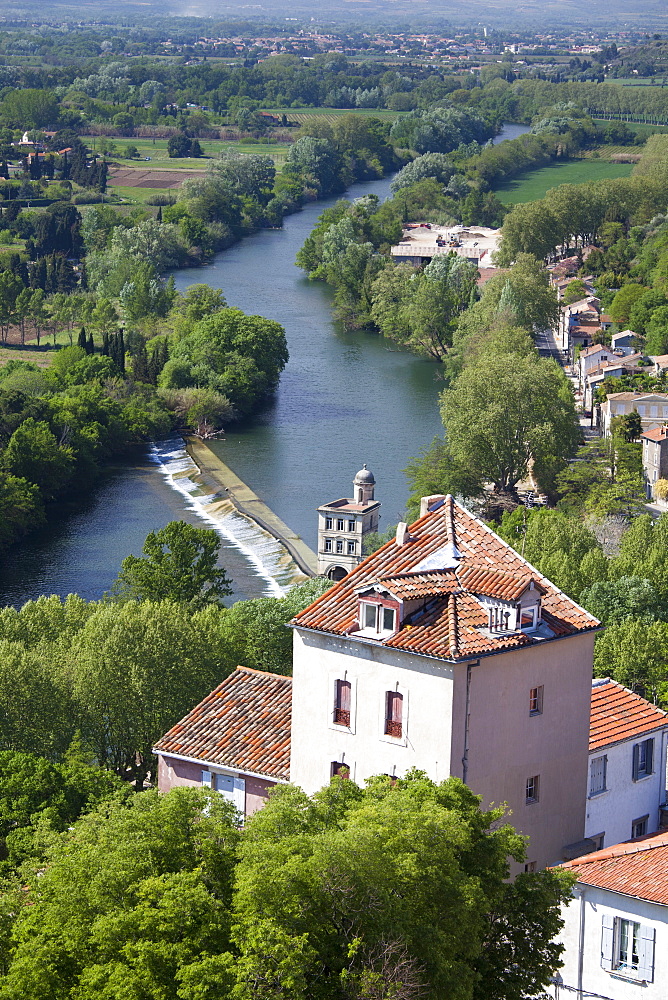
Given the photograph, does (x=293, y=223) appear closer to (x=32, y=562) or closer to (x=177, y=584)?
(x=32, y=562)

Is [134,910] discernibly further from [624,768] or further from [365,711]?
[624,768]

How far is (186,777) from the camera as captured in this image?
28469mm

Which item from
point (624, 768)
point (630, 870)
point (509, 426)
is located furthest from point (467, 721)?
point (509, 426)

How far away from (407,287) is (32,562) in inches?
1732

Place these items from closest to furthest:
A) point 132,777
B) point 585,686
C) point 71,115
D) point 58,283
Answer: point 585,686, point 132,777, point 58,283, point 71,115

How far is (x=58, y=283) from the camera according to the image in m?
108

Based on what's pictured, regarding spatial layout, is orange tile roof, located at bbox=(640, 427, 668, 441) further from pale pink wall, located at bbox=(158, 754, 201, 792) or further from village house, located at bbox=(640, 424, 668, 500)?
pale pink wall, located at bbox=(158, 754, 201, 792)

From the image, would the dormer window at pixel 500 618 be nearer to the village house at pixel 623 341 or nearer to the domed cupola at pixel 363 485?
the domed cupola at pixel 363 485

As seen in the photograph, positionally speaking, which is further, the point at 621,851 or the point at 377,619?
A: the point at 377,619

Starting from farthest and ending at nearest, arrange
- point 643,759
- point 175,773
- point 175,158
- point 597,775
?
point 175,158 < point 175,773 < point 643,759 < point 597,775

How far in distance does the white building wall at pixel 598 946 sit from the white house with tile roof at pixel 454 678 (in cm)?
214

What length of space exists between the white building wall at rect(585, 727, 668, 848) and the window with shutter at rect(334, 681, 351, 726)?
3.73m

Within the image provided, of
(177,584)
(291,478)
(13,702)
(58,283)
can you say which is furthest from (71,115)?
(13,702)

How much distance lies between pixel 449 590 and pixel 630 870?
4.21 m
